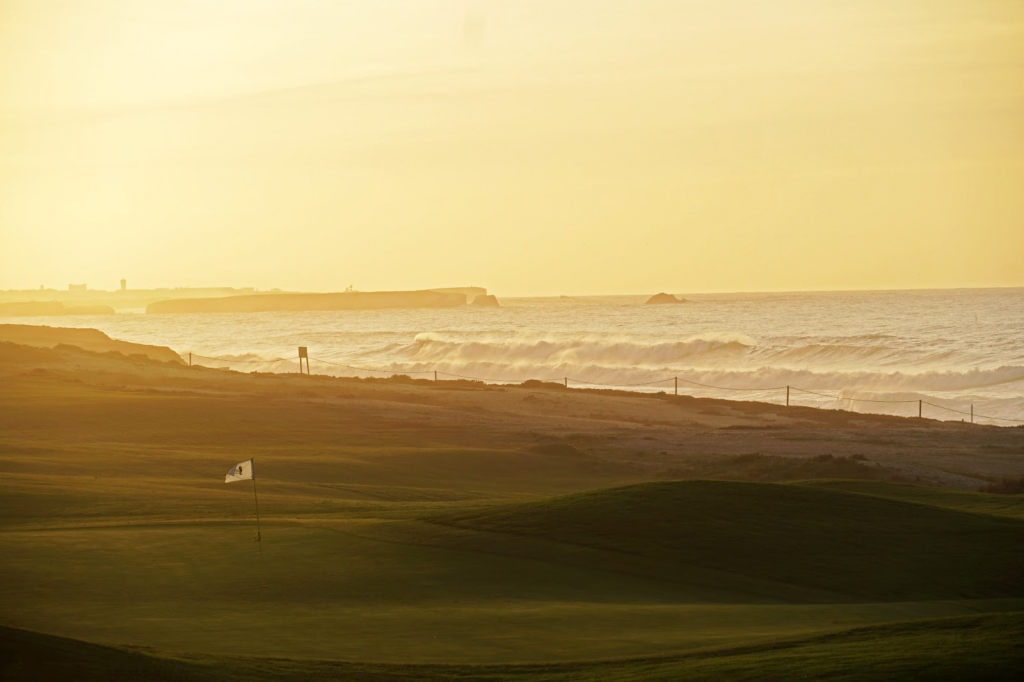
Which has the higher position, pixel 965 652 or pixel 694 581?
pixel 965 652

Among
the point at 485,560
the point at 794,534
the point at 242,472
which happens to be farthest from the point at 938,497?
the point at 242,472

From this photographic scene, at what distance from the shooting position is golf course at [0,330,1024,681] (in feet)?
33.1

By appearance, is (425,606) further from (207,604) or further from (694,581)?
(694,581)

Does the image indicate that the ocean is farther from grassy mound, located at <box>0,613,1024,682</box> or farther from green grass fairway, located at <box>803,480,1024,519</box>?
grassy mound, located at <box>0,613,1024,682</box>

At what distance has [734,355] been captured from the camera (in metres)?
84.4

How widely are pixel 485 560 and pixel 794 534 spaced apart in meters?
5.09

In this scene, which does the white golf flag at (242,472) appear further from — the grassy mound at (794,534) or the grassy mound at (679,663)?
the grassy mound at (679,663)

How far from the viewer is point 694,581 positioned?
1535 cm

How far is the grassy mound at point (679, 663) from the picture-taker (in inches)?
319

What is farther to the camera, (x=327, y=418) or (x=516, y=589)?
(x=327, y=418)

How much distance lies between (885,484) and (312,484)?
12.5 metres

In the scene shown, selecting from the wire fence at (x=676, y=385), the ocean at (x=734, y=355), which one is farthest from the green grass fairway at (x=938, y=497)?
the ocean at (x=734, y=355)

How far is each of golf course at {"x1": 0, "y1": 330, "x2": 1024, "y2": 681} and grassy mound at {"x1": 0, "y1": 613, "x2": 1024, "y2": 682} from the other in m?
0.03

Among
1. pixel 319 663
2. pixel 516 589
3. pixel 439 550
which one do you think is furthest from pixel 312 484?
pixel 319 663
